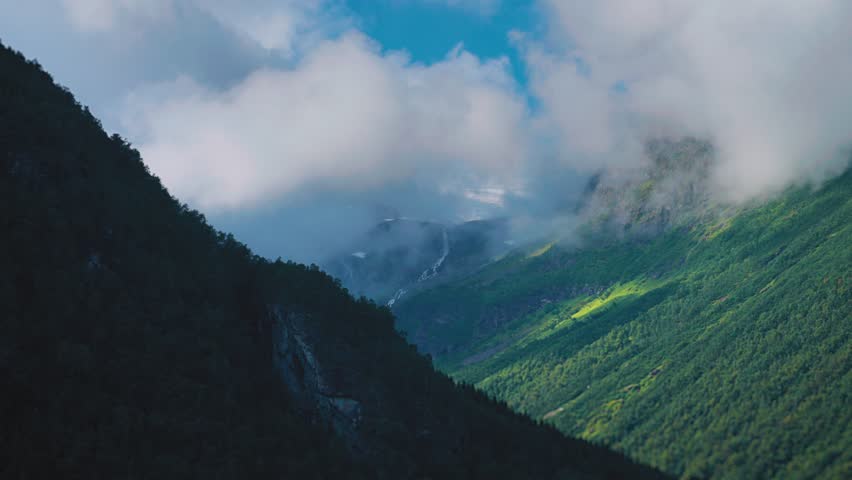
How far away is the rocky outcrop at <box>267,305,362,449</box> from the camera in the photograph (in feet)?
587

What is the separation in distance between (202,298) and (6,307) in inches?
1928

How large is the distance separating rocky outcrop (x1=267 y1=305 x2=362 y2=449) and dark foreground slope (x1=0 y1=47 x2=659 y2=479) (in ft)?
1.06

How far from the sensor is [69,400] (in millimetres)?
132250

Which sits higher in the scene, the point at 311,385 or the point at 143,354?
the point at 143,354

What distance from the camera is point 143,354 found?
488 feet

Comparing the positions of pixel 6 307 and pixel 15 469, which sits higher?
pixel 6 307

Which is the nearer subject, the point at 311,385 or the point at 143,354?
the point at 143,354

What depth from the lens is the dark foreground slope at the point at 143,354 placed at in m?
132

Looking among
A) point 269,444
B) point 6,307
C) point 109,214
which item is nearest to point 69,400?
point 6,307

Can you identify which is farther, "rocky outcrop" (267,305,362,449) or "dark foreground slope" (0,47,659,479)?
"rocky outcrop" (267,305,362,449)

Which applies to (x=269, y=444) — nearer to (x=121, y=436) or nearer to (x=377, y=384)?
(x=121, y=436)

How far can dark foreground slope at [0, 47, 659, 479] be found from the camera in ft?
431

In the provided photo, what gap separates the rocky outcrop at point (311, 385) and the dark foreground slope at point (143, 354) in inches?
12.7

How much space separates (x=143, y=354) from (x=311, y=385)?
43514 millimetres
